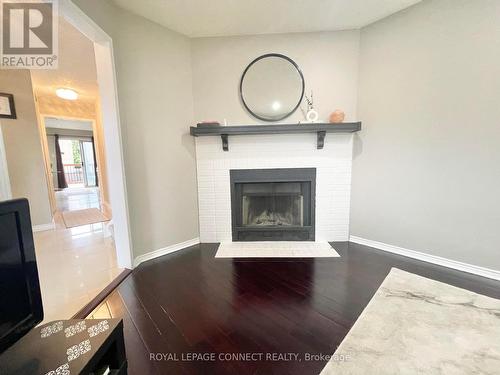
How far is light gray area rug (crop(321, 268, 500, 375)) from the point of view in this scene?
1.12 m

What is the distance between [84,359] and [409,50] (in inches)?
128

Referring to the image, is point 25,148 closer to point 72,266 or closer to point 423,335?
point 72,266

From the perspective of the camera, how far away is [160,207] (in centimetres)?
246

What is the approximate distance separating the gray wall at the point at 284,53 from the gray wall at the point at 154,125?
20cm

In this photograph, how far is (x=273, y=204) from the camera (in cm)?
293

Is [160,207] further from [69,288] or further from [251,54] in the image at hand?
[251,54]

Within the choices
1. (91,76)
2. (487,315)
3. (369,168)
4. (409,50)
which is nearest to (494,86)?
(409,50)

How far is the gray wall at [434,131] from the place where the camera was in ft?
6.12

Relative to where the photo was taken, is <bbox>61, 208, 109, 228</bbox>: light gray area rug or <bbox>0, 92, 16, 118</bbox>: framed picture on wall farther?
<bbox>61, 208, 109, 228</bbox>: light gray area rug

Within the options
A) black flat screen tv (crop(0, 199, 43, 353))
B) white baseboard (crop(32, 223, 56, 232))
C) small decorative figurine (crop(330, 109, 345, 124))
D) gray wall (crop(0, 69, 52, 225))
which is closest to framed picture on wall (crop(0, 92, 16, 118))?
gray wall (crop(0, 69, 52, 225))

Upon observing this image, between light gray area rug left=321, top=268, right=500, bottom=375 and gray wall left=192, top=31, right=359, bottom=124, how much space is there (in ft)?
6.43

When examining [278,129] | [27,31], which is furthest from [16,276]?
[27,31]

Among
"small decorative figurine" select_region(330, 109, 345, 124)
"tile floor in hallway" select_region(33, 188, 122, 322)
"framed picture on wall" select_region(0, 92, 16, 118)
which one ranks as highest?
"framed picture on wall" select_region(0, 92, 16, 118)

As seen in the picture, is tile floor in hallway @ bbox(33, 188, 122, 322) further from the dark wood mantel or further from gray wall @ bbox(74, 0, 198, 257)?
the dark wood mantel
